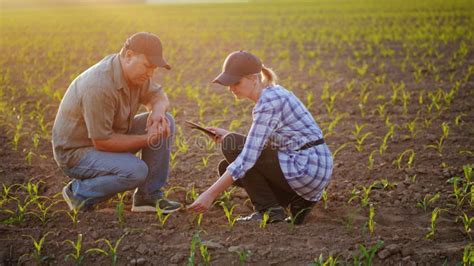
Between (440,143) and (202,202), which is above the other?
(202,202)

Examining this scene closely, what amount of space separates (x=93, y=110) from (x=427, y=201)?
265 cm

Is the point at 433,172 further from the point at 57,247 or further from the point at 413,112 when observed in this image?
the point at 57,247

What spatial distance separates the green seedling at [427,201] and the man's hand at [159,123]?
2018mm

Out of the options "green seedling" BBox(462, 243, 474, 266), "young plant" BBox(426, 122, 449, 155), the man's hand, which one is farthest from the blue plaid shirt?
"young plant" BBox(426, 122, 449, 155)

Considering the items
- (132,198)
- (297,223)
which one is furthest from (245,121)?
(297,223)

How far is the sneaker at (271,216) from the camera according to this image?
4148mm

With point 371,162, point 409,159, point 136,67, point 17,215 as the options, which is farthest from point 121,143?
point 409,159

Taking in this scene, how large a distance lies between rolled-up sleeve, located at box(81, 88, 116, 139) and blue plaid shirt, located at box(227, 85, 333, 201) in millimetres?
1018

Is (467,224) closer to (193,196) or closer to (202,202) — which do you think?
(202,202)

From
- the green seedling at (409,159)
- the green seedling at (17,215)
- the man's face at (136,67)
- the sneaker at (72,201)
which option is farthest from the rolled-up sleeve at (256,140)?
the green seedling at (409,159)

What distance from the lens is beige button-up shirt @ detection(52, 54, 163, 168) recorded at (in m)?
4.05

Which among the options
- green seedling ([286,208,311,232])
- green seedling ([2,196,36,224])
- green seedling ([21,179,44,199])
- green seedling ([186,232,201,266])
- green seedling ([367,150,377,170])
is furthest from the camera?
green seedling ([367,150,377,170])

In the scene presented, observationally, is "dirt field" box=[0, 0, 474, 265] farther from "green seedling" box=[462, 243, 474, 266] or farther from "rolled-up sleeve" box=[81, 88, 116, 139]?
"rolled-up sleeve" box=[81, 88, 116, 139]

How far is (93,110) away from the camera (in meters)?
4.04
